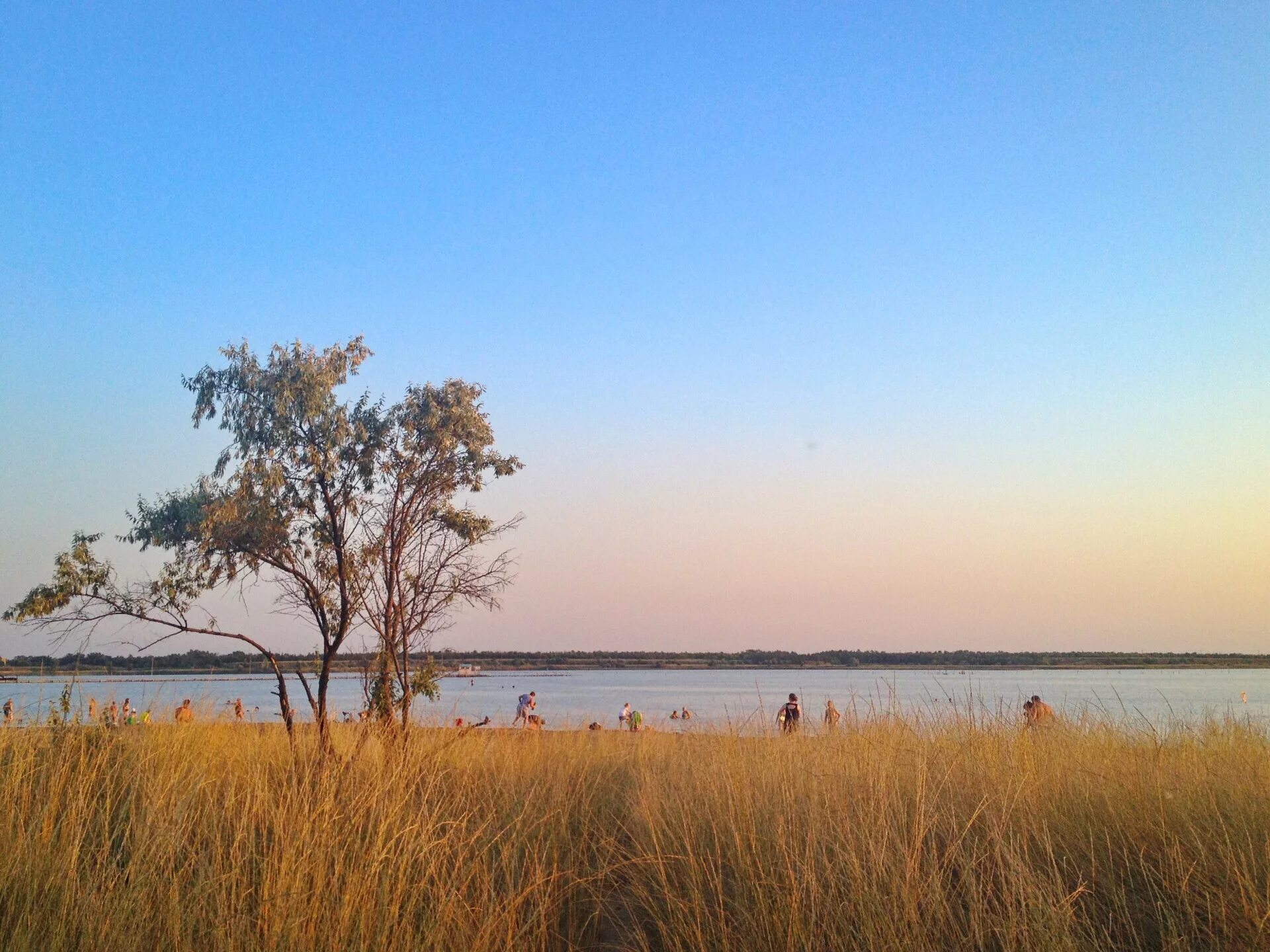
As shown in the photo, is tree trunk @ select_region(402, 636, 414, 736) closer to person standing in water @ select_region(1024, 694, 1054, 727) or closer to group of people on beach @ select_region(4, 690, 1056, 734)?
group of people on beach @ select_region(4, 690, 1056, 734)

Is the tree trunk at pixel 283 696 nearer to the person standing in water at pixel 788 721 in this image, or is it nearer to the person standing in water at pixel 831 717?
the person standing in water at pixel 788 721

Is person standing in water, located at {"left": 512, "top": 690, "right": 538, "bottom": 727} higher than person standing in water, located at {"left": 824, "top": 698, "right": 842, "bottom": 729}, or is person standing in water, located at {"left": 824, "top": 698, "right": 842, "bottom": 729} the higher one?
person standing in water, located at {"left": 824, "top": 698, "right": 842, "bottom": 729}

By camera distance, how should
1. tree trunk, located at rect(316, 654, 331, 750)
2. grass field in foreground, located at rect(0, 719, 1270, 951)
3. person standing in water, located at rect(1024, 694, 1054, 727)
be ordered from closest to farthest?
grass field in foreground, located at rect(0, 719, 1270, 951), person standing in water, located at rect(1024, 694, 1054, 727), tree trunk, located at rect(316, 654, 331, 750)

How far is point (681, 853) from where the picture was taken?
6070 mm

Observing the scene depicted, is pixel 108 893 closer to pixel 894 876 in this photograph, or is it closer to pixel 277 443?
pixel 894 876

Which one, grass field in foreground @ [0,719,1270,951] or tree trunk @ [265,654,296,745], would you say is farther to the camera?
tree trunk @ [265,654,296,745]

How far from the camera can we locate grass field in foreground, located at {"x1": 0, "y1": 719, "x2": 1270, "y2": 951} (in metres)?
4.33

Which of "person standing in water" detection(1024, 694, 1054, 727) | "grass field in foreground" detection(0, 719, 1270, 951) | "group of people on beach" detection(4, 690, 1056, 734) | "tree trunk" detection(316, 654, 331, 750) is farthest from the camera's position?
"tree trunk" detection(316, 654, 331, 750)

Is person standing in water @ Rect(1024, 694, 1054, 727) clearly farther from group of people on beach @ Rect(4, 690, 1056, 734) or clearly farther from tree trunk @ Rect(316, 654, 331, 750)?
tree trunk @ Rect(316, 654, 331, 750)

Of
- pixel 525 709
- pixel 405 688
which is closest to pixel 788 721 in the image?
pixel 405 688

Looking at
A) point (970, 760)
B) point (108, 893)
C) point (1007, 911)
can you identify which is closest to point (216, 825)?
point (108, 893)

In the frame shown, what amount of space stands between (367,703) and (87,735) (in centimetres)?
360

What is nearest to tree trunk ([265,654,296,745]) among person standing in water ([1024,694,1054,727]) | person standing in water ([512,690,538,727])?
person standing in water ([512,690,538,727])

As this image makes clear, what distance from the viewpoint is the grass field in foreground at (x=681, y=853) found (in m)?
4.33
